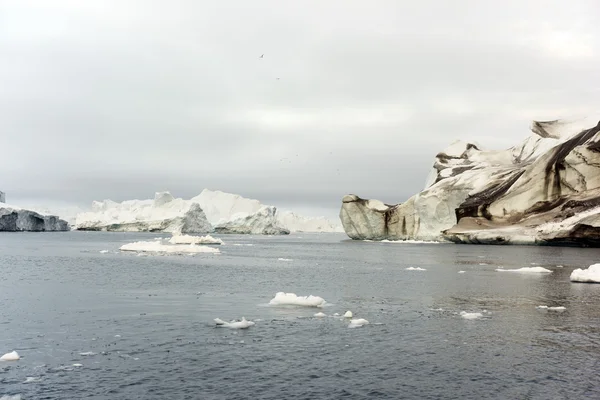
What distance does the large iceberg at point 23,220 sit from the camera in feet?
350

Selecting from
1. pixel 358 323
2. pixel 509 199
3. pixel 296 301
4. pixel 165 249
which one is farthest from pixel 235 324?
pixel 509 199

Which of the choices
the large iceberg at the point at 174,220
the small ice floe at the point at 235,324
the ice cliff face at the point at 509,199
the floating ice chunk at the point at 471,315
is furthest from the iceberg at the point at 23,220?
the floating ice chunk at the point at 471,315

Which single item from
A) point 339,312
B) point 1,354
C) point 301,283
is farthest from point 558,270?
point 1,354

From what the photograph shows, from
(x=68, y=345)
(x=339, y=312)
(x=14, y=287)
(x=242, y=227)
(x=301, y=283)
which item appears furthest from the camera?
(x=242, y=227)

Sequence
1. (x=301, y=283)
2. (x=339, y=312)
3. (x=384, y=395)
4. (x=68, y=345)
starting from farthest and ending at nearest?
(x=301, y=283), (x=339, y=312), (x=68, y=345), (x=384, y=395)

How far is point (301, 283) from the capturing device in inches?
985

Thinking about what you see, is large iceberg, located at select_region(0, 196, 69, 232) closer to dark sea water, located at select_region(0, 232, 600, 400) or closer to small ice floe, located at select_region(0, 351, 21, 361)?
dark sea water, located at select_region(0, 232, 600, 400)

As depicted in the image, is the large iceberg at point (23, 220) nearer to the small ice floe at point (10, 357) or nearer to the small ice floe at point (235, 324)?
the small ice floe at point (235, 324)

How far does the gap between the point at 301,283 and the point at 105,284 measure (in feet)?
27.7

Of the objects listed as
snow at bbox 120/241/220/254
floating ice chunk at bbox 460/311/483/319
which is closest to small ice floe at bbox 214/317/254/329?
floating ice chunk at bbox 460/311/483/319

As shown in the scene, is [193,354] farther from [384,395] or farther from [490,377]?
[490,377]

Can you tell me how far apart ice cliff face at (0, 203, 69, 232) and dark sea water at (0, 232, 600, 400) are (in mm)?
94811

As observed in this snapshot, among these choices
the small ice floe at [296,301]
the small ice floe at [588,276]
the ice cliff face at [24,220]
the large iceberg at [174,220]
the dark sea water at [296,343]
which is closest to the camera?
the dark sea water at [296,343]

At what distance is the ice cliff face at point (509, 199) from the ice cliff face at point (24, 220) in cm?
6510
